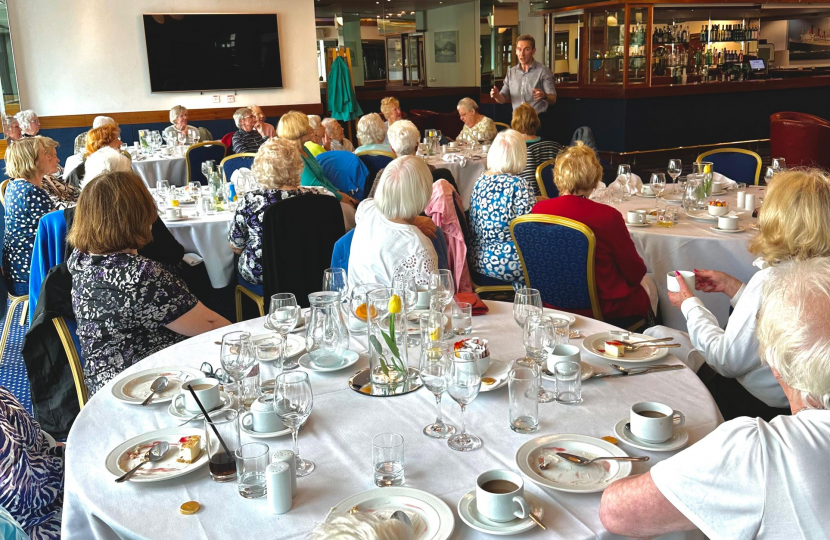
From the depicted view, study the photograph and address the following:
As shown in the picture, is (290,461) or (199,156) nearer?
(290,461)

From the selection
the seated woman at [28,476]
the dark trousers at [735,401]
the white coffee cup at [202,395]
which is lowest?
the dark trousers at [735,401]

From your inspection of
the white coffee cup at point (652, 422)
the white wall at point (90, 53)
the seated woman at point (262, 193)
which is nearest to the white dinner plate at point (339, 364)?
the white coffee cup at point (652, 422)

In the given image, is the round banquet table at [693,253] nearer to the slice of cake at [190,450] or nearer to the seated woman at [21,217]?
the slice of cake at [190,450]

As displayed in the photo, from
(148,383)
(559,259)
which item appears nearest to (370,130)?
(559,259)

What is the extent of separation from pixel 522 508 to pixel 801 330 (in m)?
0.62

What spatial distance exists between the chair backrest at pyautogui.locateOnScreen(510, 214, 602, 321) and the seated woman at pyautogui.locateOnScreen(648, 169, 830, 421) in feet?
2.40

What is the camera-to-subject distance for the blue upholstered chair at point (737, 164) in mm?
5656

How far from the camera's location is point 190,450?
5.63 feet

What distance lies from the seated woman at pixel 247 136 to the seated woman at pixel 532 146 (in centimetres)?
283

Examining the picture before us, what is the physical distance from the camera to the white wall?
32.4 feet

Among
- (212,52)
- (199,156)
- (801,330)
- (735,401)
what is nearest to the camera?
(801,330)

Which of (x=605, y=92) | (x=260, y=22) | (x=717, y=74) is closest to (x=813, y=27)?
(x=717, y=74)

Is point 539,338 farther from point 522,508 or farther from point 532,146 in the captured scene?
point 532,146

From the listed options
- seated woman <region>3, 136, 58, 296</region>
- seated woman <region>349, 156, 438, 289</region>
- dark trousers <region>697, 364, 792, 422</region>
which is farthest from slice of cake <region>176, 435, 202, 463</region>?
seated woman <region>3, 136, 58, 296</region>
